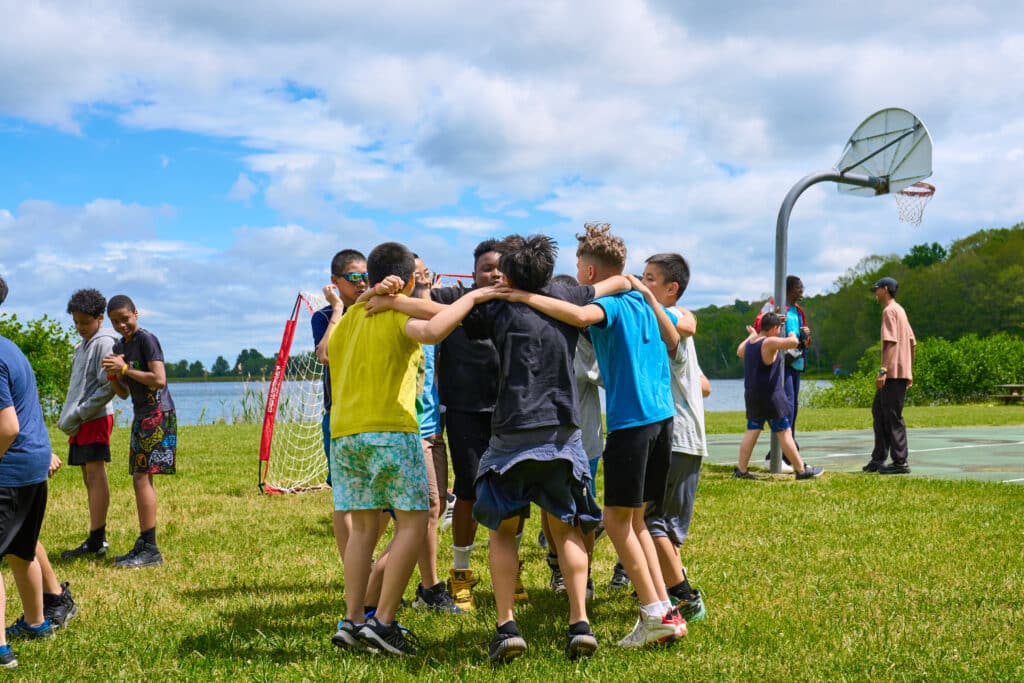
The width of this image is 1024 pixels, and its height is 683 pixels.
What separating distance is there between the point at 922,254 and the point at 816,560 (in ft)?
359

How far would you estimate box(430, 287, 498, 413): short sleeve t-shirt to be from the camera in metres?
4.98

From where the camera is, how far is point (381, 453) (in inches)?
164

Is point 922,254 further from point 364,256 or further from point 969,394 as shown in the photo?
point 364,256

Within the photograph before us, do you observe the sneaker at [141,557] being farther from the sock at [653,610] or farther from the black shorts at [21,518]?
the sock at [653,610]

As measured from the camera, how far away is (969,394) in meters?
36.1

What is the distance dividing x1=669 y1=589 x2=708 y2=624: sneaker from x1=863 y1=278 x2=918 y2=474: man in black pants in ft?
20.8

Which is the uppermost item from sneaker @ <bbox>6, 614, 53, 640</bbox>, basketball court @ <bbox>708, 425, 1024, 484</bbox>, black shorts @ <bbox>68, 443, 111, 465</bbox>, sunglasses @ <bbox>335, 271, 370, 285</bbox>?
sunglasses @ <bbox>335, 271, 370, 285</bbox>

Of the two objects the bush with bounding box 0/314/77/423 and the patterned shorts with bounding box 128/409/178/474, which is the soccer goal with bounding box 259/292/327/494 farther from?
the bush with bounding box 0/314/77/423

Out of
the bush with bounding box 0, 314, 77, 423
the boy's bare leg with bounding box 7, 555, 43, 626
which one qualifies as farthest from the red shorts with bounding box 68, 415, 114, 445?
the bush with bounding box 0, 314, 77, 423

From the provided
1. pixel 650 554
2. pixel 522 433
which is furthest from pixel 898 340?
pixel 522 433

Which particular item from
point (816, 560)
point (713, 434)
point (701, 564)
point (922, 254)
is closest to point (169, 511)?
point (701, 564)

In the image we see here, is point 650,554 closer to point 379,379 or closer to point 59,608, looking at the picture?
point 379,379

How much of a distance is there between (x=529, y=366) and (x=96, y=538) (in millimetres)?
4495

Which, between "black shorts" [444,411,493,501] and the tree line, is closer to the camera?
"black shorts" [444,411,493,501]
